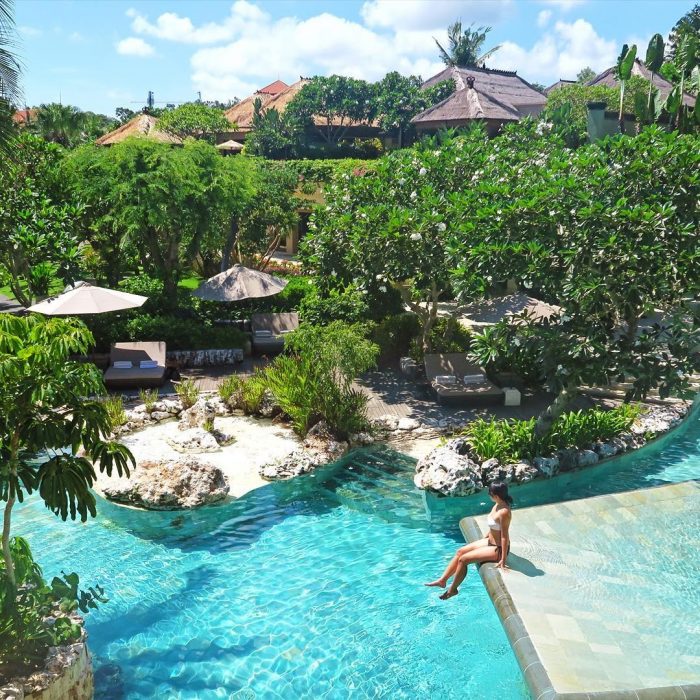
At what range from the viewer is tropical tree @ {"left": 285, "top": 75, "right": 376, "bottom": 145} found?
2336 inches

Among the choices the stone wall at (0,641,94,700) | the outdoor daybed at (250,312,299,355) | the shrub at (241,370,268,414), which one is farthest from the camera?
the outdoor daybed at (250,312,299,355)

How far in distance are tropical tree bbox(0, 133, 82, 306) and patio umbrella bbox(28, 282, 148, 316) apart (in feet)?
4.32

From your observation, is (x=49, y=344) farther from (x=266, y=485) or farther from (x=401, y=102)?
(x=401, y=102)

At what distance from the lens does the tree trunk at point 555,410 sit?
41.7ft

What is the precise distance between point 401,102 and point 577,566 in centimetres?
5640

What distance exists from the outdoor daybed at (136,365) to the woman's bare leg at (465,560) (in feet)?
33.6

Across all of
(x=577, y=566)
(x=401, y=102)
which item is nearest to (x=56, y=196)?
(x=577, y=566)

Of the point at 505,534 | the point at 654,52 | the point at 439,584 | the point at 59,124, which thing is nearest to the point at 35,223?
the point at 439,584

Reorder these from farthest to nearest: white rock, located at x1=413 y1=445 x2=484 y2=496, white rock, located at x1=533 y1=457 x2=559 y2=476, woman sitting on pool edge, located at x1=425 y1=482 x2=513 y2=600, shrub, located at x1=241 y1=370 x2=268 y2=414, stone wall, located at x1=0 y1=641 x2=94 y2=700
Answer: shrub, located at x1=241 y1=370 x2=268 y2=414, white rock, located at x1=533 y1=457 x2=559 y2=476, white rock, located at x1=413 y1=445 x2=484 y2=496, woman sitting on pool edge, located at x1=425 y1=482 x2=513 y2=600, stone wall, located at x1=0 y1=641 x2=94 y2=700

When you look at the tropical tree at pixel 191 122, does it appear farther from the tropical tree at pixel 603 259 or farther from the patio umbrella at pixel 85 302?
the tropical tree at pixel 603 259

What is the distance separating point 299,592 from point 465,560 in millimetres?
2523

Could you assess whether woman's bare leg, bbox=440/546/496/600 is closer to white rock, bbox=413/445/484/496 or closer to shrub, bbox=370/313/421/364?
white rock, bbox=413/445/484/496

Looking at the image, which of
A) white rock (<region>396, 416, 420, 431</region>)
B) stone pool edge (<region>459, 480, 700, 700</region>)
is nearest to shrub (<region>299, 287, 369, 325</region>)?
white rock (<region>396, 416, 420, 431</region>)

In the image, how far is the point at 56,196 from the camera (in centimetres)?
1920
